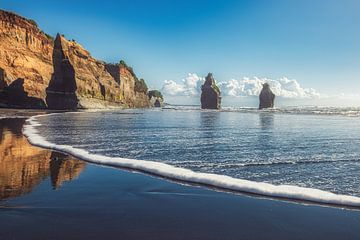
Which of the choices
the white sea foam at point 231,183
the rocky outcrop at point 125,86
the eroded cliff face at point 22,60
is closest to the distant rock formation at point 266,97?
the rocky outcrop at point 125,86

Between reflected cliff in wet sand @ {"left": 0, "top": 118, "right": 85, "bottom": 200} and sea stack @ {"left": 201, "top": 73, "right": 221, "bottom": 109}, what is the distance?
125m

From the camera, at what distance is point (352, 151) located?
13.0 m

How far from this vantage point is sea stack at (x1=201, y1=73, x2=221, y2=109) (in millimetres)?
136250

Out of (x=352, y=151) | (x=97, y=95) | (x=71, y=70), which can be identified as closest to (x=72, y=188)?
(x=352, y=151)

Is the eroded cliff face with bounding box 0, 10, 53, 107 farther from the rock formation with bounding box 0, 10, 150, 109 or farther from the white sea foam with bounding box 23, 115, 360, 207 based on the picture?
the white sea foam with bounding box 23, 115, 360, 207

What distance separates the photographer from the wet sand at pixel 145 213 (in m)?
4.66

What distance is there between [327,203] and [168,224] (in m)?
3.22

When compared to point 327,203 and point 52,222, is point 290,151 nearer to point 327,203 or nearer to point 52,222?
point 327,203

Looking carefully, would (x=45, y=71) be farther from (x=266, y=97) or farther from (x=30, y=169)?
(x=266, y=97)

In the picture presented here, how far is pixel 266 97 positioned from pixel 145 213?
12450cm

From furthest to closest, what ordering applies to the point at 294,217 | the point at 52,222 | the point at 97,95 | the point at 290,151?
the point at 97,95 < the point at 290,151 < the point at 294,217 < the point at 52,222

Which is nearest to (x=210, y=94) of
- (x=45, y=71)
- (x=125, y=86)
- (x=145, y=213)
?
(x=125, y=86)

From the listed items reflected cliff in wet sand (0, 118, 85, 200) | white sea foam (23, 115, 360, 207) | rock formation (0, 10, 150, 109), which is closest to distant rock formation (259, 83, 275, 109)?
rock formation (0, 10, 150, 109)

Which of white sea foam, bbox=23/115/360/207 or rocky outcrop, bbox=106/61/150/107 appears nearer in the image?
white sea foam, bbox=23/115/360/207
